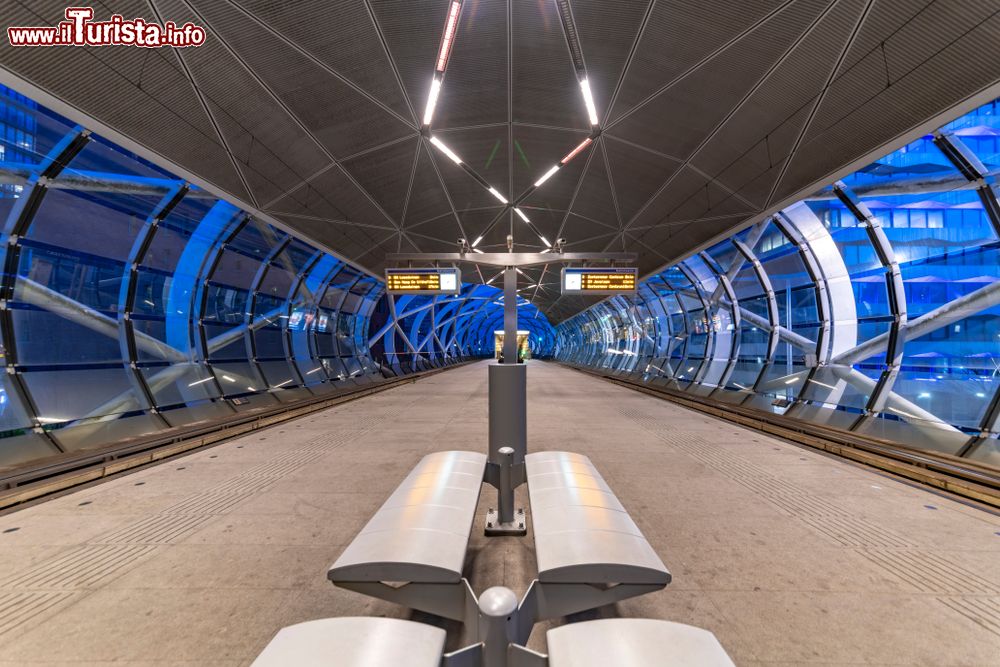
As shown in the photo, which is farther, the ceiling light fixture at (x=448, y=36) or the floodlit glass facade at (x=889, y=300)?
the floodlit glass facade at (x=889, y=300)

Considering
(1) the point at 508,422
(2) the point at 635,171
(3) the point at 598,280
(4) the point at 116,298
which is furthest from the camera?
(2) the point at 635,171

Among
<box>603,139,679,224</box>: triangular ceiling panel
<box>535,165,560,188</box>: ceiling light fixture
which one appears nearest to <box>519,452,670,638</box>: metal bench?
<box>603,139,679,224</box>: triangular ceiling panel

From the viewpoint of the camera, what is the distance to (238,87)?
6762 mm

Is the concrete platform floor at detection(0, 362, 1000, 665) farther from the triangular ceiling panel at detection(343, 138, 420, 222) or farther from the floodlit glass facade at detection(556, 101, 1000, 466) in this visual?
the triangular ceiling panel at detection(343, 138, 420, 222)

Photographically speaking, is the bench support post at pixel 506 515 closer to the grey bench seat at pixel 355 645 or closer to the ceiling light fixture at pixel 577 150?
the grey bench seat at pixel 355 645

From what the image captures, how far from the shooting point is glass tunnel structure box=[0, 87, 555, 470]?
6559mm

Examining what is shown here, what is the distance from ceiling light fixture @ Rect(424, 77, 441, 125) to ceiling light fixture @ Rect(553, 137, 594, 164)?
3882 millimetres

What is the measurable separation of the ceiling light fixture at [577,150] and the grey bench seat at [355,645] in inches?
404

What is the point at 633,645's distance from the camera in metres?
1.41

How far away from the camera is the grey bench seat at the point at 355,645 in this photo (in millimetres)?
1331

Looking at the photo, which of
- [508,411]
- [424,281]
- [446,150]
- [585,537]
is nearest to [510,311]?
[508,411]

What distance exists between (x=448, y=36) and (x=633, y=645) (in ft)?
27.3

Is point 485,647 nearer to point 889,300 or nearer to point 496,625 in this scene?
point 496,625

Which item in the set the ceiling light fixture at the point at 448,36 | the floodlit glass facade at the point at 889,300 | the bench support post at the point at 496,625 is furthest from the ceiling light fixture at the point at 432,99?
the floodlit glass facade at the point at 889,300
